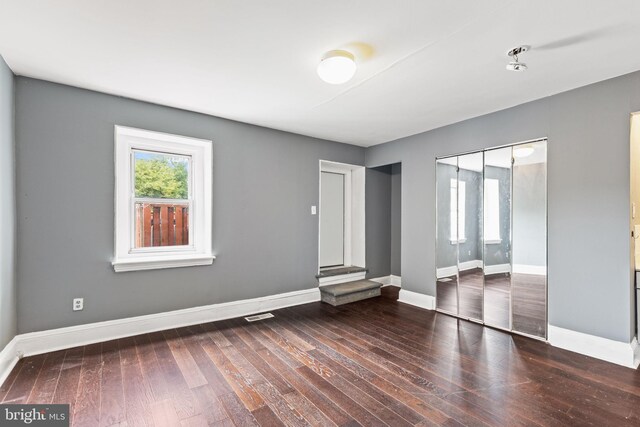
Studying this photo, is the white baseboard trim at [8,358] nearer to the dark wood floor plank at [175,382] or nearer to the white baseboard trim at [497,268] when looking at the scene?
the dark wood floor plank at [175,382]

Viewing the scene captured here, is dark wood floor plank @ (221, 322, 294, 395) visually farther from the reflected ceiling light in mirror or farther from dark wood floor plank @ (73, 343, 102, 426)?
the reflected ceiling light in mirror

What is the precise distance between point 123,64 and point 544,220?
14.0ft

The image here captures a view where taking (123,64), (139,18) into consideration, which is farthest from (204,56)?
(123,64)

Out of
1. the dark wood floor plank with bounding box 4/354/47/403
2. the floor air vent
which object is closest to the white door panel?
the floor air vent

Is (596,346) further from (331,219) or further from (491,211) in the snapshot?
(331,219)

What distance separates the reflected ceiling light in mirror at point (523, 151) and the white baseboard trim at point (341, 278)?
292 cm

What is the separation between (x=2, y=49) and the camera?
2.29 m

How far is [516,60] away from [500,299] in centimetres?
254

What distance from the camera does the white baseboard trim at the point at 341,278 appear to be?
4.79m

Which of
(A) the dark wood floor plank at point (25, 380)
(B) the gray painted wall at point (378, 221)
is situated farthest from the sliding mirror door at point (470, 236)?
(A) the dark wood floor plank at point (25, 380)

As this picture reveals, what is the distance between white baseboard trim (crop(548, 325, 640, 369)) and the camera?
259 centimetres

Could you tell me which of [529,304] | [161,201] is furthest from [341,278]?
[161,201]

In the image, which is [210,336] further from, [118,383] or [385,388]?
[385,388]

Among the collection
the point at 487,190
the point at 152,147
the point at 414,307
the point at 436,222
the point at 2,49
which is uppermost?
the point at 2,49
